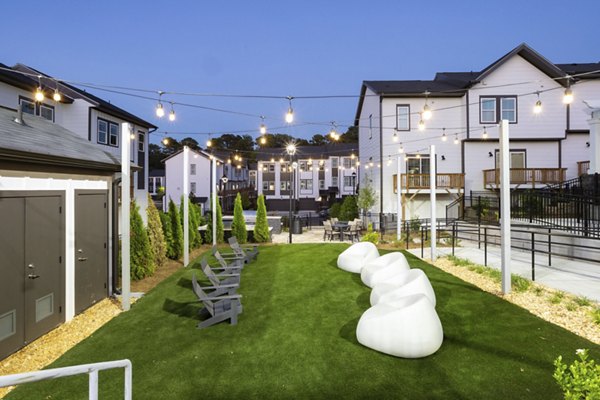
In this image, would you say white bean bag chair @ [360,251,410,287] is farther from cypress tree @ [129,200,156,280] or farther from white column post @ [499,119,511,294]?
cypress tree @ [129,200,156,280]

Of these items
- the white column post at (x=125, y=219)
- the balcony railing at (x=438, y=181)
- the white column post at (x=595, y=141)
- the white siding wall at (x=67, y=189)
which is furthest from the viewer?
the balcony railing at (x=438, y=181)

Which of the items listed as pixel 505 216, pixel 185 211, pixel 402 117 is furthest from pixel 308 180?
pixel 505 216

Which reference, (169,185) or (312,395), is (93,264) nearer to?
(312,395)

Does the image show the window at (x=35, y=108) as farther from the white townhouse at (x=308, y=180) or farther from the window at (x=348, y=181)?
the window at (x=348, y=181)

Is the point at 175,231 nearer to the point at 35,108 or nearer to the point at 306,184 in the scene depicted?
the point at 35,108

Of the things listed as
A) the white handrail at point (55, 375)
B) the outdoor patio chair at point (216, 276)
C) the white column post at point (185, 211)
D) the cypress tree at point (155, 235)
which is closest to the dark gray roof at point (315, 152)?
the white column post at point (185, 211)

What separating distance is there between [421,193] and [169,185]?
32634 millimetres

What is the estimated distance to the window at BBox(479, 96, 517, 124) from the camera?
75.2 feet

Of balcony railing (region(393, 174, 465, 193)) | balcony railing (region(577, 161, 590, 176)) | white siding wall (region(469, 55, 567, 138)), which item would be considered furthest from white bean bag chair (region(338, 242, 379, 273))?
balcony railing (region(577, 161, 590, 176))

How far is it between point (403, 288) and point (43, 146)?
25.2 feet

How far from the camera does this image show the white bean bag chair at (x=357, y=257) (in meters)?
10.5

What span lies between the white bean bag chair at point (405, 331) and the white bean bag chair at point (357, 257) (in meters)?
4.93

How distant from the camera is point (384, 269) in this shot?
8305 millimetres

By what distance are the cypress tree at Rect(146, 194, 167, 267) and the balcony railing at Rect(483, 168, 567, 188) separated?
1969cm
